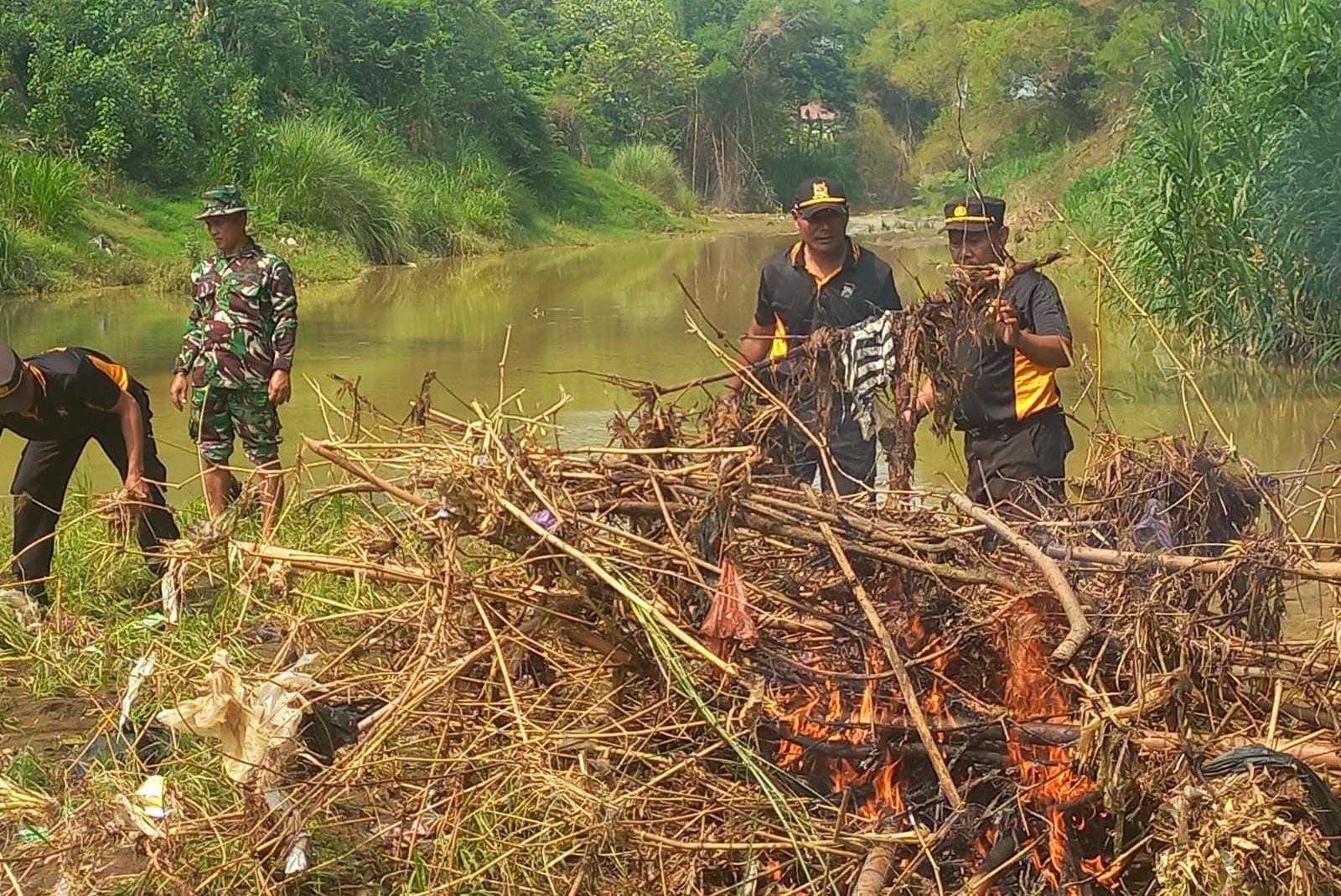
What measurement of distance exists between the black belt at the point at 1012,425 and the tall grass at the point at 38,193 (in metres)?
14.3

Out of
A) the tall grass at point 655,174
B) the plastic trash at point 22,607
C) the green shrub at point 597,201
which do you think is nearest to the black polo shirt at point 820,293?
the plastic trash at point 22,607

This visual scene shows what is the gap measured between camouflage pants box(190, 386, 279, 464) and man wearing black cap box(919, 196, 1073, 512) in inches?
115

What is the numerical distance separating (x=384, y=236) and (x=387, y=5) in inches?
374

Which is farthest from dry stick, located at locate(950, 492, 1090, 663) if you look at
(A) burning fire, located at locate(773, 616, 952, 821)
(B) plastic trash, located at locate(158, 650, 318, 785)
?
(B) plastic trash, located at locate(158, 650, 318, 785)

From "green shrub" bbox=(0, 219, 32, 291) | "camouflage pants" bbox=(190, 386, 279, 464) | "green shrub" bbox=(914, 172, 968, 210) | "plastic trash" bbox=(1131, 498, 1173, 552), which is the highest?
"plastic trash" bbox=(1131, 498, 1173, 552)

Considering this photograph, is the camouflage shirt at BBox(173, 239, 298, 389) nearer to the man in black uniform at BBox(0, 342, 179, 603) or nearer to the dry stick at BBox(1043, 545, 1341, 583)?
the man in black uniform at BBox(0, 342, 179, 603)

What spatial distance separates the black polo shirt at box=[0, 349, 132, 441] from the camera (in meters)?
4.65

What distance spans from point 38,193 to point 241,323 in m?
11.7

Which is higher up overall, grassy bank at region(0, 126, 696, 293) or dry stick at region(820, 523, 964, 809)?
dry stick at region(820, 523, 964, 809)

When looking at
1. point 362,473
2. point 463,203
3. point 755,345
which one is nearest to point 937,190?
point 463,203

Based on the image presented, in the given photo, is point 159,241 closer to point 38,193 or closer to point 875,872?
point 38,193

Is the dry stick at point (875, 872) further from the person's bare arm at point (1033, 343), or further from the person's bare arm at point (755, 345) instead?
the person's bare arm at point (755, 345)

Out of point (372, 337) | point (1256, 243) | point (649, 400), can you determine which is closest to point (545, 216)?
point (372, 337)

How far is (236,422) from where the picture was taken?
5605 millimetres
